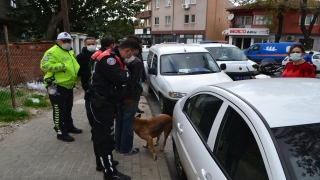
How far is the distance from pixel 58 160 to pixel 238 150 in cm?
293

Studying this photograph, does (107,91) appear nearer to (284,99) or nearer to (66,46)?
(66,46)

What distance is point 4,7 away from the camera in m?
16.1

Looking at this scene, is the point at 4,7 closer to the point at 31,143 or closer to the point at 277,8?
the point at 31,143

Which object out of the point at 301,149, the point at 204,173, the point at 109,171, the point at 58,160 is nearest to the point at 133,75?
the point at 109,171

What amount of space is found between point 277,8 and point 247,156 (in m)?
26.4

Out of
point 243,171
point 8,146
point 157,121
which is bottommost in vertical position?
point 8,146

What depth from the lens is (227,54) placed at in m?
10.8

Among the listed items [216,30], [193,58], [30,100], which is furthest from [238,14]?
[30,100]

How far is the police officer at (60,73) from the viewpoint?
4.18 metres

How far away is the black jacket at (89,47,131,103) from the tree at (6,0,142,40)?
49.0 feet

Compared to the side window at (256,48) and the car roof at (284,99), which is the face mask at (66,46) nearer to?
the car roof at (284,99)

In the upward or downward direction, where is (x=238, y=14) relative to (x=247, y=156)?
upward

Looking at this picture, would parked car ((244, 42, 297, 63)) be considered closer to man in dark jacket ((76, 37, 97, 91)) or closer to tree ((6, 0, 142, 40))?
tree ((6, 0, 142, 40))

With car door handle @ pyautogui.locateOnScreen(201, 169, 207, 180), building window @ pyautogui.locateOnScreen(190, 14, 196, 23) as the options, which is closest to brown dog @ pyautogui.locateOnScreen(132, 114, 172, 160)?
car door handle @ pyautogui.locateOnScreen(201, 169, 207, 180)
